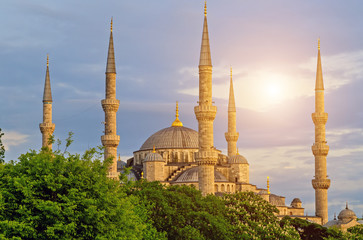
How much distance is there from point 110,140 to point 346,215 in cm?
2914

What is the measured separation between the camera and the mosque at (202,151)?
61.5 m

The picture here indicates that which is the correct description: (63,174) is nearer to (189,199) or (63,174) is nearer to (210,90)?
(189,199)

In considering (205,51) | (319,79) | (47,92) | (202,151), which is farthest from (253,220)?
(47,92)

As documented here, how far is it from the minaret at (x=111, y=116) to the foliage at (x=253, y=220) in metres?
18.2

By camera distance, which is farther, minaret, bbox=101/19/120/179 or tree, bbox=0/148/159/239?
minaret, bbox=101/19/120/179

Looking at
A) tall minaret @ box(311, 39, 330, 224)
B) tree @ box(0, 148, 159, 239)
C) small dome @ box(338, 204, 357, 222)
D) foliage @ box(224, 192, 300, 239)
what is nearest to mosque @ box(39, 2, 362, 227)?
tall minaret @ box(311, 39, 330, 224)

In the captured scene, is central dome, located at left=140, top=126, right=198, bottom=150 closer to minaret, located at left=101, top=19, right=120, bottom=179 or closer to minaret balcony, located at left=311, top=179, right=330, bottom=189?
minaret balcony, located at left=311, top=179, right=330, bottom=189

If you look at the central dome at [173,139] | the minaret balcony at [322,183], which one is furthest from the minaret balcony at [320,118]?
the central dome at [173,139]

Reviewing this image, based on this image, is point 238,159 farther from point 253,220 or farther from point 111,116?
point 253,220

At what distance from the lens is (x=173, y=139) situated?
3408 inches

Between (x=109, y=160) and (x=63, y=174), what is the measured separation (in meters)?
2.49

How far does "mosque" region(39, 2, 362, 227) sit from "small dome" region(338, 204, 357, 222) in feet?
10.5

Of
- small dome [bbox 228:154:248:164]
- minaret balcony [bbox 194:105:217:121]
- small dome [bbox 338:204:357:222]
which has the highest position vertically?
minaret balcony [bbox 194:105:217:121]

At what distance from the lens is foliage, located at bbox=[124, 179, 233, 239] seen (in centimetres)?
4331
